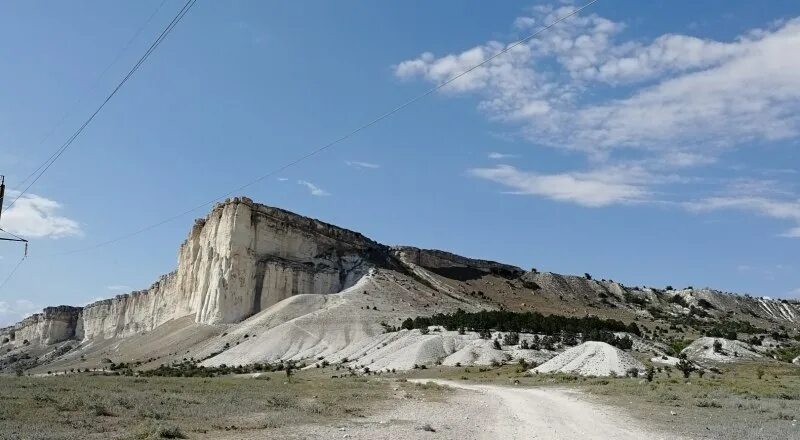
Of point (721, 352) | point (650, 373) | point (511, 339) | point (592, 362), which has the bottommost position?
point (650, 373)

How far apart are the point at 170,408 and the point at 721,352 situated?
135 feet

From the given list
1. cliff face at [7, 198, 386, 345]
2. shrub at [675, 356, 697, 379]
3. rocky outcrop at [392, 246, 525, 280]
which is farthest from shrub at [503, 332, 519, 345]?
rocky outcrop at [392, 246, 525, 280]

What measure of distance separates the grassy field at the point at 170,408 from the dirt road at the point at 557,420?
12.7ft

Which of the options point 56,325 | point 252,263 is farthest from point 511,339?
point 56,325

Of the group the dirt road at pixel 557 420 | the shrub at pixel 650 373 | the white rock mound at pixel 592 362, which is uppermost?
the white rock mound at pixel 592 362

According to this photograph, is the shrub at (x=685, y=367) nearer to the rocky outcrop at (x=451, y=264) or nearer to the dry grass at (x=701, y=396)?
the dry grass at (x=701, y=396)

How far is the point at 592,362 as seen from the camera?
36.2 meters

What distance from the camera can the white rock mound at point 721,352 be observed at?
4538 centimetres

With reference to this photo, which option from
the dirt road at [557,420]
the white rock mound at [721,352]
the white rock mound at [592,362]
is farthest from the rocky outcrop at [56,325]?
the dirt road at [557,420]

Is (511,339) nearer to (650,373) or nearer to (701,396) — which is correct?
(650,373)

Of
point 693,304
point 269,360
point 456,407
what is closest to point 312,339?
point 269,360

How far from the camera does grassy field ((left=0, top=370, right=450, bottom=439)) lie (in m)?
14.9

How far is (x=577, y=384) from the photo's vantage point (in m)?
30.1

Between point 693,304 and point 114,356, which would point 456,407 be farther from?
point 693,304
